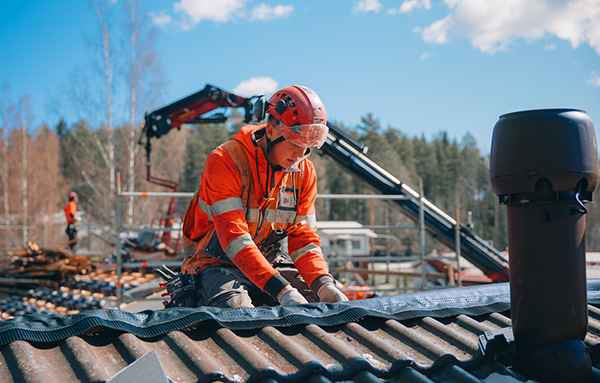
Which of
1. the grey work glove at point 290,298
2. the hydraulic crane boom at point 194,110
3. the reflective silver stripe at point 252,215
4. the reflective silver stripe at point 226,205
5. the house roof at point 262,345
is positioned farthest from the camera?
the hydraulic crane boom at point 194,110

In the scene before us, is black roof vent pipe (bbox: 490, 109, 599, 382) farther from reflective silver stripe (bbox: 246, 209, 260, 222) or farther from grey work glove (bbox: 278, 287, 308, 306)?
reflective silver stripe (bbox: 246, 209, 260, 222)

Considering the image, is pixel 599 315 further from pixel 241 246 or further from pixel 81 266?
pixel 81 266

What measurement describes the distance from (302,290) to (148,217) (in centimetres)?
2334

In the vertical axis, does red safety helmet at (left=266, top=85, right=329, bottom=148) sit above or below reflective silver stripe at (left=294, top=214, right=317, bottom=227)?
above

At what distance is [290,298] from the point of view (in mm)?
2607

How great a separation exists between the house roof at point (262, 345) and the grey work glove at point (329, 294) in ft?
2.37

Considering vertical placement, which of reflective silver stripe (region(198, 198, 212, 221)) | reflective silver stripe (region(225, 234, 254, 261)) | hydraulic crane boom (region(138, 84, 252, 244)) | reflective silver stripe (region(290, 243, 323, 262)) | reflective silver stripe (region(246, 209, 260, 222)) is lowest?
reflective silver stripe (region(290, 243, 323, 262))

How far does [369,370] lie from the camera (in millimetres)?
1608

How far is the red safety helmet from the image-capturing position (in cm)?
296

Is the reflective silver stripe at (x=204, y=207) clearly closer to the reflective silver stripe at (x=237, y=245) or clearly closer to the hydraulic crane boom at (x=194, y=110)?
the reflective silver stripe at (x=237, y=245)

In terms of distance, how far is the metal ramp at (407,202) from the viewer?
823 centimetres

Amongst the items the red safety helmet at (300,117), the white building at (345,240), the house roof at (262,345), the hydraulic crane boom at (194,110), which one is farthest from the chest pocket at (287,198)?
the white building at (345,240)

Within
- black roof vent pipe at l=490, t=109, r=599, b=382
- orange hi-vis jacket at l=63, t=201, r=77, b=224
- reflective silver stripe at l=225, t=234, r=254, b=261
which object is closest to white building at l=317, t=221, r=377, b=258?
orange hi-vis jacket at l=63, t=201, r=77, b=224

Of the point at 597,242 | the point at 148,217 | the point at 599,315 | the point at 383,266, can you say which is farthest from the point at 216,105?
the point at 597,242
